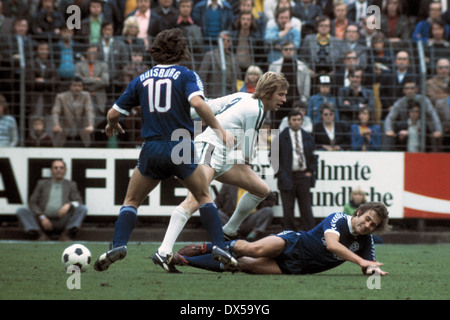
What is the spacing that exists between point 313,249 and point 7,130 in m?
8.16

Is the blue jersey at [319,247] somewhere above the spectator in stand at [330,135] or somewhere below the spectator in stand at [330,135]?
below

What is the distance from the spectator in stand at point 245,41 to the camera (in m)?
15.0

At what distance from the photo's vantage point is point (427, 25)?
16750mm

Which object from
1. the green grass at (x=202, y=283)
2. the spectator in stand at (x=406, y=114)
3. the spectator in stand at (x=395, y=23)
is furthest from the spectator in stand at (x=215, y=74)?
the green grass at (x=202, y=283)

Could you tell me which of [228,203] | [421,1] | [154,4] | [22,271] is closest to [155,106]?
[22,271]

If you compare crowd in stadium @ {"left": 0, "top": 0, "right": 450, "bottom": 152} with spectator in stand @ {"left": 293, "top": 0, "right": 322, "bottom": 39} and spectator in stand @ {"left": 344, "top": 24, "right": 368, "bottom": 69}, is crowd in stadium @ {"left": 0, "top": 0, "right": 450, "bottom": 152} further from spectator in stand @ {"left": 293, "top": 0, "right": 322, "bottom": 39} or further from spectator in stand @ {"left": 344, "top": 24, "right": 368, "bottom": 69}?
spectator in stand @ {"left": 293, "top": 0, "right": 322, "bottom": 39}

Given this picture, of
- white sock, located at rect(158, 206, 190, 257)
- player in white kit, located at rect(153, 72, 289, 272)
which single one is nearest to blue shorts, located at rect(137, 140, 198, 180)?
white sock, located at rect(158, 206, 190, 257)

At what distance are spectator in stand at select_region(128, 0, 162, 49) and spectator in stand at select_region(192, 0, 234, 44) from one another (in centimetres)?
82

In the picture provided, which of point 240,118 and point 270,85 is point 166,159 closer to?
point 240,118

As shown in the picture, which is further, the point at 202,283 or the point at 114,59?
the point at 114,59

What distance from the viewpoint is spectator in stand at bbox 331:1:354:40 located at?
16047 millimetres

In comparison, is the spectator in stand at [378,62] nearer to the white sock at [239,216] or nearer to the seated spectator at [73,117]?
the seated spectator at [73,117]

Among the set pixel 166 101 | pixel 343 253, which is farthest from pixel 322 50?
pixel 166 101

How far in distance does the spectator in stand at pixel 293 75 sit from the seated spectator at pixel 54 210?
4003mm
